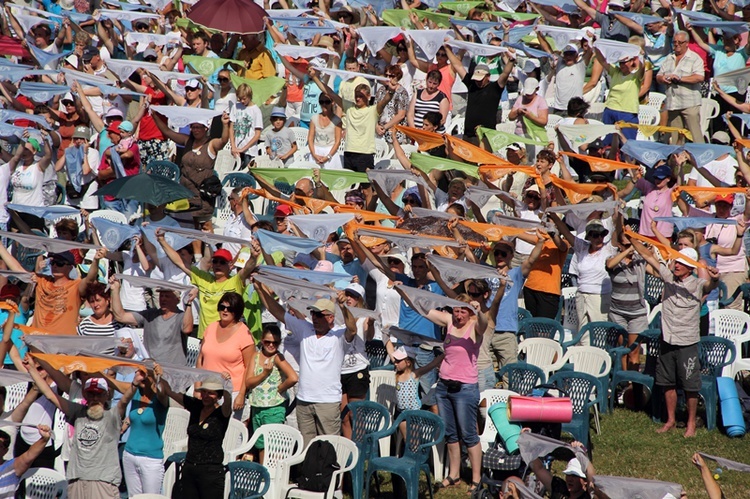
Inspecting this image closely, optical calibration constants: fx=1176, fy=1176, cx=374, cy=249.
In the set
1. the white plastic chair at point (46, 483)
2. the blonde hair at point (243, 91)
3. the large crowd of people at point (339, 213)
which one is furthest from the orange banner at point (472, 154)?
the white plastic chair at point (46, 483)

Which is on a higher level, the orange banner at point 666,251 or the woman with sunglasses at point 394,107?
the orange banner at point 666,251

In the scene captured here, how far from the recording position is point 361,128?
17406 mm

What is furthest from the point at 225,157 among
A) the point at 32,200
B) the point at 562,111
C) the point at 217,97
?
the point at 562,111

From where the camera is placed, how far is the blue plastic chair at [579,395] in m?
12.5

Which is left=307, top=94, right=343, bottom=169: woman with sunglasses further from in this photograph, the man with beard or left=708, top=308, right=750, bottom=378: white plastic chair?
the man with beard

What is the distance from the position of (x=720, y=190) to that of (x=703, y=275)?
91.3 inches

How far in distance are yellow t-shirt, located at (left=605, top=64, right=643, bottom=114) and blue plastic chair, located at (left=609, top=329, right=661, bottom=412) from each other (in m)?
5.20

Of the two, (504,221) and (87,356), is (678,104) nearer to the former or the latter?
(504,221)

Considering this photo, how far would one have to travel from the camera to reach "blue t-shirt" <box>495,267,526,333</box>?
45.2ft

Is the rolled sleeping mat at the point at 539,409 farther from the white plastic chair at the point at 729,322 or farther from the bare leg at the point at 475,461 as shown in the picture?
the white plastic chair at the point at 729,322

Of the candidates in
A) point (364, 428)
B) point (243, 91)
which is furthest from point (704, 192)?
point (243, 91)

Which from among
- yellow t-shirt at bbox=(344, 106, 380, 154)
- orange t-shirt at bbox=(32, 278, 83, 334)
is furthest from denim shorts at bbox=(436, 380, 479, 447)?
yellow t-shirt at bbox=(344, 106, 380, 154)

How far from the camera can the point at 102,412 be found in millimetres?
10758

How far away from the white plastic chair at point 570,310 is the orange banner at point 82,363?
6.40 metres
